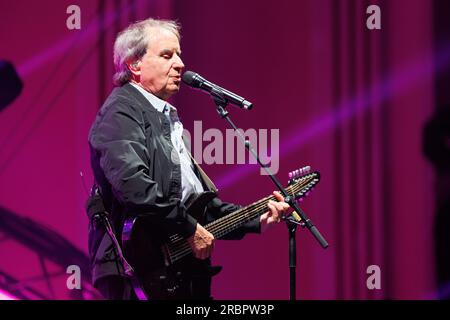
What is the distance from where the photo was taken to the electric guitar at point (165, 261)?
9.10 feet

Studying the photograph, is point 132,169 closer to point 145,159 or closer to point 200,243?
point 145,159

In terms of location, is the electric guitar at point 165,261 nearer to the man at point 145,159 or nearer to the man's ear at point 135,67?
the man at point 145,159

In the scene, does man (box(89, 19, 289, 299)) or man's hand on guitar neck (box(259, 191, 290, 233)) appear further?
man's hand on guitar neck (box(259, 191, 290, 233))

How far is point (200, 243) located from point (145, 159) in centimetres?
37

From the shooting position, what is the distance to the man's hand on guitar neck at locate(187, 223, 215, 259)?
2.86 meters

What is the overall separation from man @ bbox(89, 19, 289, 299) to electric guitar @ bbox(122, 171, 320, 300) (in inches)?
1.6

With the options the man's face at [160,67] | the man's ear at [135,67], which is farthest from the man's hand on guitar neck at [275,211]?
the man's ear at [135,67]

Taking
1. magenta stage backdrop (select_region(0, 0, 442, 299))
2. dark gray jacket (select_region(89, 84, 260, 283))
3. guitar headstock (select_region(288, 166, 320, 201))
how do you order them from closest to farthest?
dark gray jacket (select_region(89, 84, 260, 283))
guitar headstock (select_region(288, 166, 320, 201))
magenta stage backdrop (select_region(0, 0, 442, 299))

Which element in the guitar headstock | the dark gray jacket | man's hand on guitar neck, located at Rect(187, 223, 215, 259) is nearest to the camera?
the dark gray jacket

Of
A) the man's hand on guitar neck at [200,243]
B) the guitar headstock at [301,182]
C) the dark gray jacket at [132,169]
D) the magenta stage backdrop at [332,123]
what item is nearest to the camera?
the dark gray jacket at [132,169]

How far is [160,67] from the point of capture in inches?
122

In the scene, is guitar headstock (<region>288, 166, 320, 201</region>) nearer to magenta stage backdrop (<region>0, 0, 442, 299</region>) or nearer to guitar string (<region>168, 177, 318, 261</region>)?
guitar string (<region>168, 177, 318, 261</region>)

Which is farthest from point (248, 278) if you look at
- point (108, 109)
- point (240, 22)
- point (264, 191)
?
A: point (108, 109)

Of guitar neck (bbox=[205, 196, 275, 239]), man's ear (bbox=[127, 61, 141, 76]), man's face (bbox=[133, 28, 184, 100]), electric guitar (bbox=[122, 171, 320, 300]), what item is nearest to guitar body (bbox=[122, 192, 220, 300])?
electric guitar (bbox=[122, 171, 320, 300])
